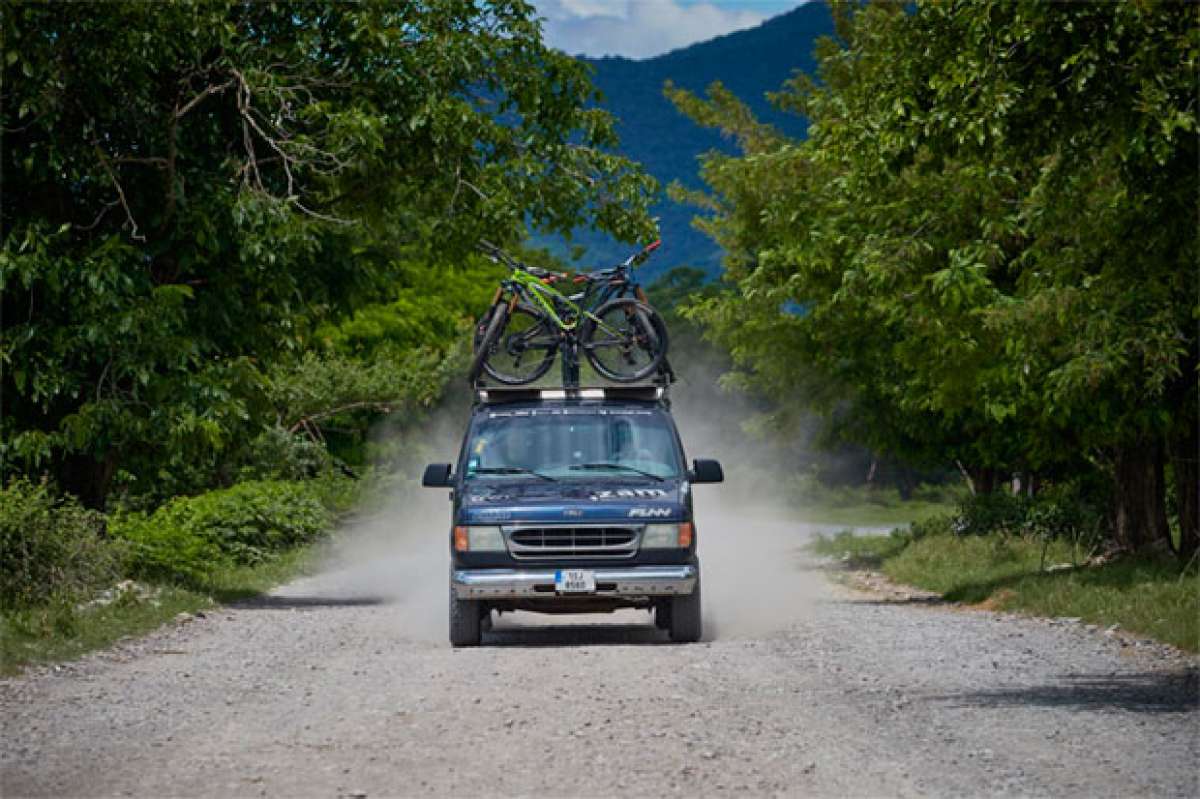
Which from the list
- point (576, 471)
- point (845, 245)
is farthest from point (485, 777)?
point (845, 245)

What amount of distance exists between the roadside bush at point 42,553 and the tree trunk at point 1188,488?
41.6ft

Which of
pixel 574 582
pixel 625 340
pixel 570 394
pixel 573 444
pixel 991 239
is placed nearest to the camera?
pixel 574 582

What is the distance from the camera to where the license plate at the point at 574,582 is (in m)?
16.2

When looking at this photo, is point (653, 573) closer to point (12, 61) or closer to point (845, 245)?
point (12, 61)

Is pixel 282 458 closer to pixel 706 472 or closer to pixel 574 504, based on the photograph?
pixel 706 472

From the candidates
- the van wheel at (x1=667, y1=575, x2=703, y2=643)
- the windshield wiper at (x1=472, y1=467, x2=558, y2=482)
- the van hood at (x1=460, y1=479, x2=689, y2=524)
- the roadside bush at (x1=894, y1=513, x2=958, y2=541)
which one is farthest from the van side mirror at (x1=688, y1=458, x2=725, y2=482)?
the roadside bush at (x1=894, y1=513, x2=958, y2=541)

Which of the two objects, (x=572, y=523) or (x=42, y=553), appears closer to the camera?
(x=572, y=523)

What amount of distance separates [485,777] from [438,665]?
18.8 ft

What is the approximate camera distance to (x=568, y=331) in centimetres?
2195

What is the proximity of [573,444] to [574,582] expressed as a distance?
175 cm

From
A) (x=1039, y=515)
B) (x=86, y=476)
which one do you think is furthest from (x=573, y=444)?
(x=1039, y=515)

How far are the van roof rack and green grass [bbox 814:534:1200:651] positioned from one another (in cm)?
503

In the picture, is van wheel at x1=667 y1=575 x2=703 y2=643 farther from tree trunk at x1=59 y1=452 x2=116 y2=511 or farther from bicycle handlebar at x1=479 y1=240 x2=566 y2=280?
tree trunk at x1=59 y1=452 x2=116 y2=511

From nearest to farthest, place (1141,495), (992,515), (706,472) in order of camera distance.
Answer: (706,472)
(1141,495)
(992,515)
